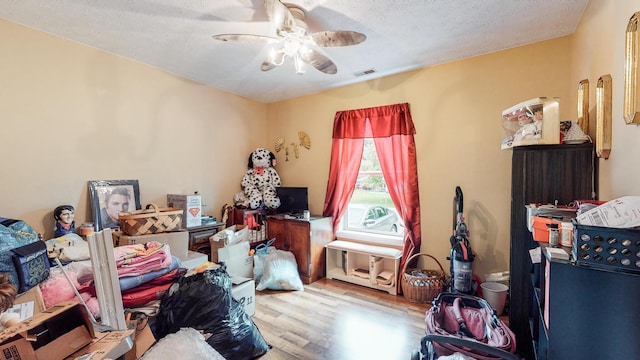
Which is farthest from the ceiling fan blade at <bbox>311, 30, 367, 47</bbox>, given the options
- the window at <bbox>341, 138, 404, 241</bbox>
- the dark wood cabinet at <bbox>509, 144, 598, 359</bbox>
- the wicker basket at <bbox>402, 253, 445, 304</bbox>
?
the wicker basket at <bbox>402, 253, 445, 304</bbox>

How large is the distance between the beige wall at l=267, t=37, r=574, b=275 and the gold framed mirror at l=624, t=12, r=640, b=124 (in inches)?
60.2

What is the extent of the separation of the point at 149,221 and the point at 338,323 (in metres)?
1.93

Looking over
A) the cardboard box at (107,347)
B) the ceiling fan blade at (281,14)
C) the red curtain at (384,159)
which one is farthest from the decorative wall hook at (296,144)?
the cardboard box at (107,347)

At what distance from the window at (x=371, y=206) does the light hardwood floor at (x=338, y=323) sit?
30.8 inches

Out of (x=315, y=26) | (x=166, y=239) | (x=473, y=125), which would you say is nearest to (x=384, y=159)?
(x=473, y=125)

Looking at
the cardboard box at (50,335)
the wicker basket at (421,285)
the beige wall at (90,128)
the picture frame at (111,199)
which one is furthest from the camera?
the wicker basket at (421,285)

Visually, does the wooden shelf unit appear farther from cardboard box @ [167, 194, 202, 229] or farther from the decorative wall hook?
cardboard box @ [167, 194, 202, 229]

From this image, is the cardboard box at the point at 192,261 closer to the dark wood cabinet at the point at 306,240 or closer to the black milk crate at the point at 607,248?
the dark wood cabinet at the point at 306,240

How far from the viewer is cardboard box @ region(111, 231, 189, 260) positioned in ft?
7.46

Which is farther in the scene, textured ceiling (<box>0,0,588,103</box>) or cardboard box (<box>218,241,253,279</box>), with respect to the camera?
cardboard box (<box>218,241,253,279</box>)

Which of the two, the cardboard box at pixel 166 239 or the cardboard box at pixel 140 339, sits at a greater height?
the cardboard box at pixel 166 239

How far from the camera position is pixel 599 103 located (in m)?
1.47

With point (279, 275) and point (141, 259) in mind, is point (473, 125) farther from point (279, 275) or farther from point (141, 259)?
point (141, 259)

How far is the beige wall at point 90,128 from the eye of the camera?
2.15 meters
